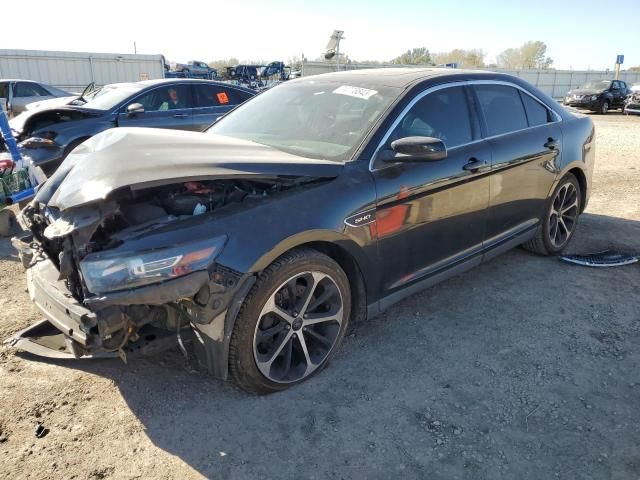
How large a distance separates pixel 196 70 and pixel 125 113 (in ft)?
95.6

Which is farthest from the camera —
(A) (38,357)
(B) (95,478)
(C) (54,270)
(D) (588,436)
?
(A) (38,357)

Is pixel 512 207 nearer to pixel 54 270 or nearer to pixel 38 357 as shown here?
pixel 54 270

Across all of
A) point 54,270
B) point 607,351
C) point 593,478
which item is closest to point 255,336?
point 54,270

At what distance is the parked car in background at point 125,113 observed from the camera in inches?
271

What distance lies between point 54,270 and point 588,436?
3.00 m

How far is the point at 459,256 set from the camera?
12.2 ft

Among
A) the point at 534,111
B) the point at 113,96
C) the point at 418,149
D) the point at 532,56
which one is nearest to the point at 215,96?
the point at 113,96

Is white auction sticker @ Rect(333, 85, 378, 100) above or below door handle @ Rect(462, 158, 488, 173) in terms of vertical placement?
above

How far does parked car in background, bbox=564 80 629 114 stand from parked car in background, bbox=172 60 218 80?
71.0ft

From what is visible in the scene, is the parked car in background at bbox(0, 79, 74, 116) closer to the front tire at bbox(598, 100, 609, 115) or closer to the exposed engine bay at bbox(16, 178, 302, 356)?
the exposed engine bay at bbox(16, 178, 302, 356)

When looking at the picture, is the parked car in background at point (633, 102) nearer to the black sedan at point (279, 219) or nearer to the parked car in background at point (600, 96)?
the parked car in background at point (600, 96)

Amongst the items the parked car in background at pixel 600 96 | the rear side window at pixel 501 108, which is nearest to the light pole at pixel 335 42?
the parked car in background at pixel 600 96

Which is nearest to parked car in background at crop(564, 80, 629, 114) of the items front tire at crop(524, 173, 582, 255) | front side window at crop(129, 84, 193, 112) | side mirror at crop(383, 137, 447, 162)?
front side window at crop(129, 84, 193, 112)

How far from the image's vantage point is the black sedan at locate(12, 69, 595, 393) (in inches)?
92.2
